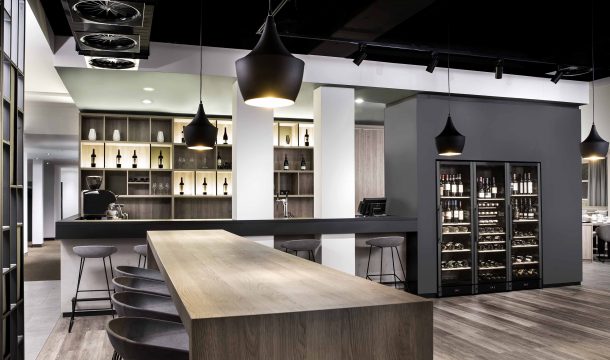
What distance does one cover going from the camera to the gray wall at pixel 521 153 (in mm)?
6902

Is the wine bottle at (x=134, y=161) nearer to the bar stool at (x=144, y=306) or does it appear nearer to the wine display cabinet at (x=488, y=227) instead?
the wine display cabinet at (x=488, y=227)

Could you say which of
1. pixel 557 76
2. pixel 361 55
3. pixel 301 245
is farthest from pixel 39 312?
pixel 557 76

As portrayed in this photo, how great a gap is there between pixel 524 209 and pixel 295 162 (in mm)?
4044

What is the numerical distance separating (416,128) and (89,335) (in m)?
4.56

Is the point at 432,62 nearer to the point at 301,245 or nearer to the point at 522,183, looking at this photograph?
the point at 522,183

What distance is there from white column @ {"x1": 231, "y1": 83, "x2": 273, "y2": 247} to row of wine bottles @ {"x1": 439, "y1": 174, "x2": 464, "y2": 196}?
8.02 ft

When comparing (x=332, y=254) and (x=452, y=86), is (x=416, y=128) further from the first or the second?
(x=332, y=254)

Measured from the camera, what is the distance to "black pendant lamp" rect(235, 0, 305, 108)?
2.36 meters

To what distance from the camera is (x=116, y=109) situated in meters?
8.54

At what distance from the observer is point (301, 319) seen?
1593mm

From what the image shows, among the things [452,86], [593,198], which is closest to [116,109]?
[452,86]

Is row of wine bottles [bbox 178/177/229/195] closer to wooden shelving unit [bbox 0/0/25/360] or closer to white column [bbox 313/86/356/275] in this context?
white column [bbox 313/86/356/275]

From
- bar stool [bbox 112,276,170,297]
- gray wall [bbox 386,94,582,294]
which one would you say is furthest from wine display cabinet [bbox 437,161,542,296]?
bar stool [bbox 112,276,170,297]

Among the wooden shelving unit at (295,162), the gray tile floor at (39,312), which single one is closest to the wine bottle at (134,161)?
the gray tile floor at (39,312)
